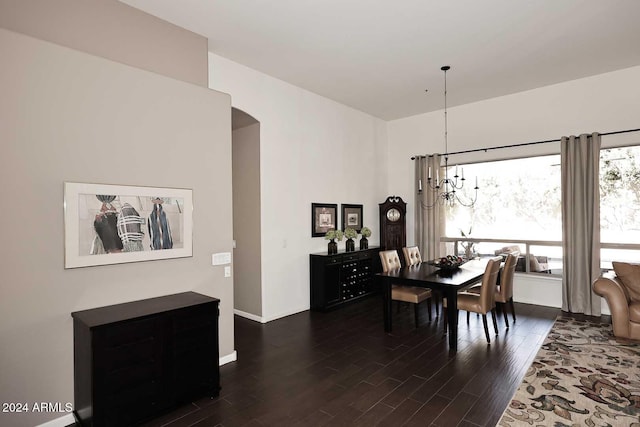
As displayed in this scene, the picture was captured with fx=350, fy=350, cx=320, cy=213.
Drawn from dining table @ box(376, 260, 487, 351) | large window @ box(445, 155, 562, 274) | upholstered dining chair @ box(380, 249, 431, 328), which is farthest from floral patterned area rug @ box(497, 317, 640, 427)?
large window @ box(445, 155, 562, 274)

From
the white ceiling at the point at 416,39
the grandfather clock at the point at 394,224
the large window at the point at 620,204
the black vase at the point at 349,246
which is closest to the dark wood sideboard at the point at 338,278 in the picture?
the black vase at the point at 349,246

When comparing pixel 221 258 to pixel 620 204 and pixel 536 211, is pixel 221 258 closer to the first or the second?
pixel 536 211

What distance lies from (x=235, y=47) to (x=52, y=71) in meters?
2.09

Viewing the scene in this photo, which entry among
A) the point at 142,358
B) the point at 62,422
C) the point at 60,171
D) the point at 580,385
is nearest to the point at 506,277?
the point at 580,385

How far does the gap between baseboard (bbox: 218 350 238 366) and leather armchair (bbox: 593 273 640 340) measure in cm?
436

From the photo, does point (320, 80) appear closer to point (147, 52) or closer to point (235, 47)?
point (235, 47)

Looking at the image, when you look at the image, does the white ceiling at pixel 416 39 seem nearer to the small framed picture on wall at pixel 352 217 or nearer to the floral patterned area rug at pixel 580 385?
the small framed picture on wall at pixel 352 217

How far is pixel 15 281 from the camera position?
Result: 8.04 ft

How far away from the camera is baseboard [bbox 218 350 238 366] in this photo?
359 centimetres

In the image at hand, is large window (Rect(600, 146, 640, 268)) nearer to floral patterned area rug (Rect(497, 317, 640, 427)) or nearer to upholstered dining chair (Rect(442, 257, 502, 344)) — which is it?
floral patterned area rug (Rect(497, 317, 640, 427))

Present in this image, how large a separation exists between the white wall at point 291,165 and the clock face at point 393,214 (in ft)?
2.60

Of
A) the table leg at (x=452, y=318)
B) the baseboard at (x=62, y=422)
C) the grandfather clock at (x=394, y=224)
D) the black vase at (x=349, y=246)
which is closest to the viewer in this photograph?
the baseboard at (x=62, y=422)

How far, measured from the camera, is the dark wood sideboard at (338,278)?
18.0 ft

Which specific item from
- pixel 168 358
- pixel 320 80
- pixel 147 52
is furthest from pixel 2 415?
pixel 320 80
